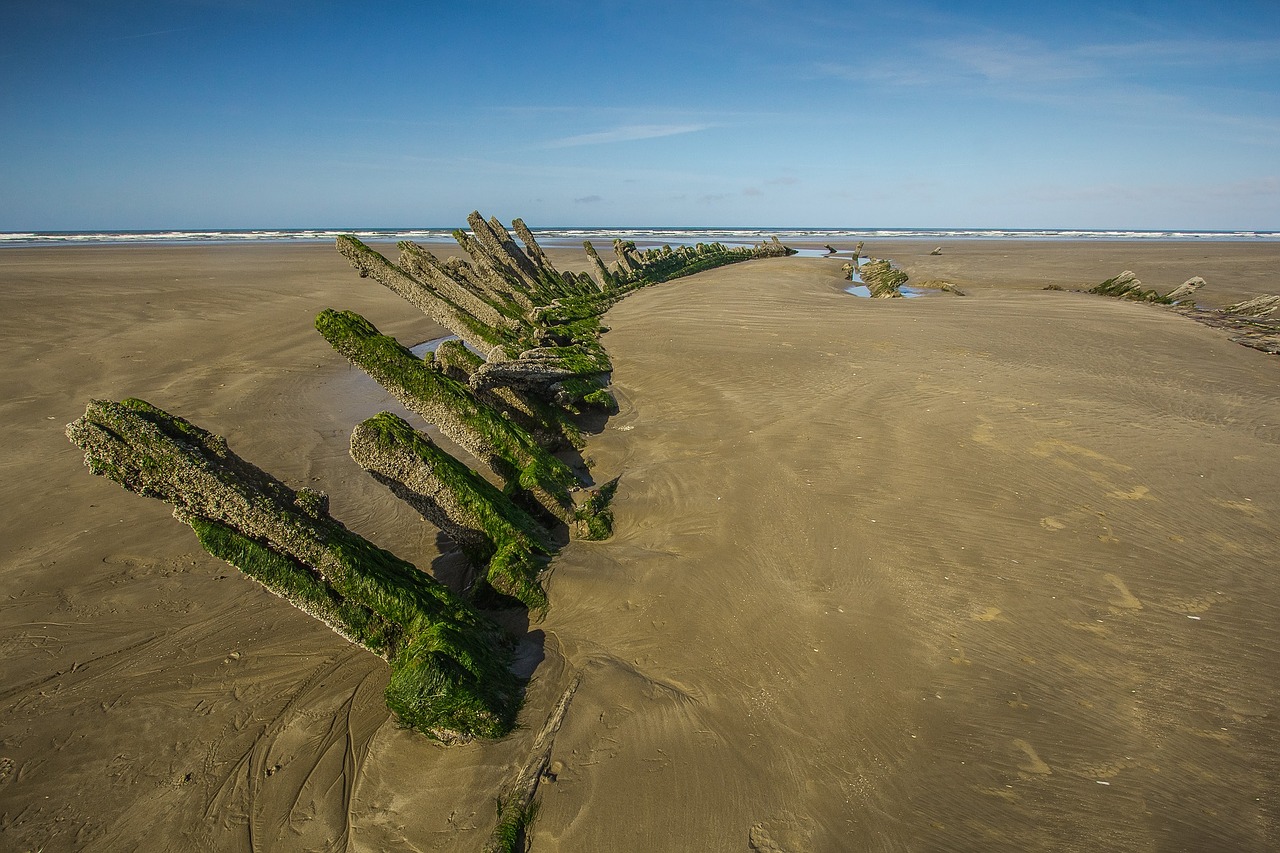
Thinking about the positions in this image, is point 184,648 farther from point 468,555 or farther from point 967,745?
point 967,745

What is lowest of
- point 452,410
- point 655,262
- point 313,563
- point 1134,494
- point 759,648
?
point 759,648

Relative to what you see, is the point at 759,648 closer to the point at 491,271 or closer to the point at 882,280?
the point at 491,271

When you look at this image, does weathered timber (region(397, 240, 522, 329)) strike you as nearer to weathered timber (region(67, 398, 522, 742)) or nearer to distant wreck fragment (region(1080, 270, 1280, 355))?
weathered timber (region(67, 398, 522, 742))

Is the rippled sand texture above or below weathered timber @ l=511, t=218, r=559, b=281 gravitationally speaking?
below

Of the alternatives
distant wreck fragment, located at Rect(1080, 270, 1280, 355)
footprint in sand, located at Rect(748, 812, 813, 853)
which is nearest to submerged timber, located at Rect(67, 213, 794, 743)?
footprint in sand, located at Rect(748, 812, 813, 853)

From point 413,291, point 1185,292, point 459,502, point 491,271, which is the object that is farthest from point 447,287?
point 1185,292

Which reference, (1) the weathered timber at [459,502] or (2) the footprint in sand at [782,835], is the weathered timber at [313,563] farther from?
(2) the footprint in sand at [782,835]
